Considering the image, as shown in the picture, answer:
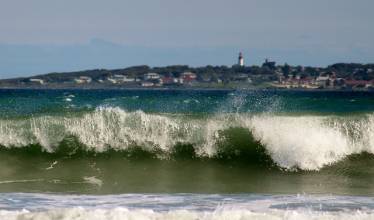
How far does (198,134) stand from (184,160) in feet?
3.97

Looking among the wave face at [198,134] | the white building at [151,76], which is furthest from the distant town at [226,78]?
the wave face at [198,134]

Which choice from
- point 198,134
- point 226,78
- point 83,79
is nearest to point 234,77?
point 226,78

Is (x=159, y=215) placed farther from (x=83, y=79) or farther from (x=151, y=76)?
(x=83, y=79)

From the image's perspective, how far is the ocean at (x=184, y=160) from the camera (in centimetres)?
1688

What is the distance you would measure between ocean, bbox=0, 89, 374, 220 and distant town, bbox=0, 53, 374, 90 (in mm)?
78198

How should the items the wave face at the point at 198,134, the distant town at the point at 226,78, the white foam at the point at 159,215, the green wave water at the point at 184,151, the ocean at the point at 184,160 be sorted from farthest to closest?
the distant town at the point at 226,78 → the wave face at the point at 198,134 → the green wave water at the point at 184,151 → the ocean at the point at 184,160 → the white foam at the point at 159,215

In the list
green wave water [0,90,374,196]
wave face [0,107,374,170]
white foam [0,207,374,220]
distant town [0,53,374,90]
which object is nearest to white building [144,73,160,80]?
distant town [0,53,374,90]

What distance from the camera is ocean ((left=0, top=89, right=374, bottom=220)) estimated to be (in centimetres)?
1688

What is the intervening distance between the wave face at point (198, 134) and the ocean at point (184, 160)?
1.1 inches

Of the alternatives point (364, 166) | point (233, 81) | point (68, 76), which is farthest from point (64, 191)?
point (68, 76)

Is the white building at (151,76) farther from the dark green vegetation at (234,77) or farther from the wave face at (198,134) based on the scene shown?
the wave face at (198,134)

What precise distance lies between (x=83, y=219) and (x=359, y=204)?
17.4ft

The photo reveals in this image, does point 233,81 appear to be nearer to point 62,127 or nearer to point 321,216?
point 62,127

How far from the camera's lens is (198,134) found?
22.8 meters
